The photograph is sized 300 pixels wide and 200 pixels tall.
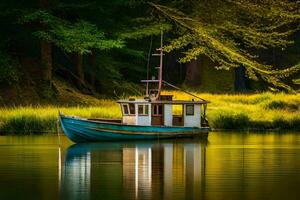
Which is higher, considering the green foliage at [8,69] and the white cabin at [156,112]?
the green foliage at [8,69]

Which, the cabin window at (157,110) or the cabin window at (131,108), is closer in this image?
the cabin window at (131,108)

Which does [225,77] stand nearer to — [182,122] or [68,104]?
[68,104]

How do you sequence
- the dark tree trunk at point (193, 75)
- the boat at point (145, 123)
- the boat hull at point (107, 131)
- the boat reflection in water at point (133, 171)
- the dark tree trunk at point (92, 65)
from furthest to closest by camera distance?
the dark tree trunk at point (193, 75) < the dark tree trunk at point (92, 65) < the boat at point (145, 123) < the boat hull at point (107, 131) < the boat reflection in water at point (133, 171)

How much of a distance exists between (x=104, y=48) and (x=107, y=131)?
11.6 metres

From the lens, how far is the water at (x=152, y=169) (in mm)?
25719

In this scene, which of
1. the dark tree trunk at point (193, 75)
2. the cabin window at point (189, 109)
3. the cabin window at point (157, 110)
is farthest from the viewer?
the dark tree trunk at point (193, 75)

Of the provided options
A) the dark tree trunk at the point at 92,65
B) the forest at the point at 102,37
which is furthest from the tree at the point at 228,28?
the dark tree trunk at the point at 92,65

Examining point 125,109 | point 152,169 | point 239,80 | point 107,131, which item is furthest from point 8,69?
point 239,80

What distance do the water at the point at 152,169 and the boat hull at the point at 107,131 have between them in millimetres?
654

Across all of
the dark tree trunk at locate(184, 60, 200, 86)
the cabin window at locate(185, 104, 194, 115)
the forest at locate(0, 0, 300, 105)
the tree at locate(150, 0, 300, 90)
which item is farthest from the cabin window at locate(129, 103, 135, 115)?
the dark tree trunk at locate(184, 60, 200, 86)

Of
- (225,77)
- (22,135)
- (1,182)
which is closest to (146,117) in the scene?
(22,135)

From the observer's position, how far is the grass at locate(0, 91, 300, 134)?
49156 millimetres

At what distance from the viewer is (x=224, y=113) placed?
5397cm

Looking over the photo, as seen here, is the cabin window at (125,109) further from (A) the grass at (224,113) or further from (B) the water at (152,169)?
(A) the grass at (224,113)
